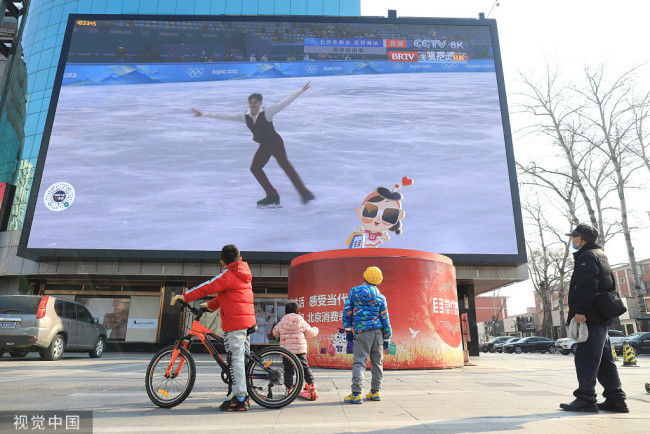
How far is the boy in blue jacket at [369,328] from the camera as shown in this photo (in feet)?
16.7

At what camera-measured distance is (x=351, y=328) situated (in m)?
5.31

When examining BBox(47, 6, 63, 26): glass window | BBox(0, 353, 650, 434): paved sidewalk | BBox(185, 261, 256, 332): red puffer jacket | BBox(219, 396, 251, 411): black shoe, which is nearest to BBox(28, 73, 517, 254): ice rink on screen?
BBox(0, 353, 650, 434): paved sidewalk

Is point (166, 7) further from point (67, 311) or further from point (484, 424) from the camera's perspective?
point (484, 424)

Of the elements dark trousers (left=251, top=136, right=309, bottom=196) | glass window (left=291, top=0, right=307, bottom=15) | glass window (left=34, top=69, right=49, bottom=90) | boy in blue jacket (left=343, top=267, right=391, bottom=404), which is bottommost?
boy in blue jacket (left=343, top=267, right=391, bottom=404)

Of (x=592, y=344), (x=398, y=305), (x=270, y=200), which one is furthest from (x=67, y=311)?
(x=592, y=344)

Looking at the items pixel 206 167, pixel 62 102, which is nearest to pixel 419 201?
pixel 206 167

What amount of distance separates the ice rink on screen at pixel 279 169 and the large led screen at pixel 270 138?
0.07 meters

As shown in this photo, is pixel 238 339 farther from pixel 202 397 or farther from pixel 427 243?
pixel 427 243

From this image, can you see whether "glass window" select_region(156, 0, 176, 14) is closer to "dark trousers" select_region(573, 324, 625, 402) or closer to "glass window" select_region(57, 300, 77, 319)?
"glass window" select_region(57, 300, 77, 319)

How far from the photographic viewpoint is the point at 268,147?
21.0 m

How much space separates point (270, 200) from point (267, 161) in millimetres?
2178

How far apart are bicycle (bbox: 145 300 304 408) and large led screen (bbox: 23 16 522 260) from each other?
42.8ft

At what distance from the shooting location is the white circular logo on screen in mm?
19828

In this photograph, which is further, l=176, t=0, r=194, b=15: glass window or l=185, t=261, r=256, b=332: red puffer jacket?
l=176, t=0, r=194, b=15: glass window
